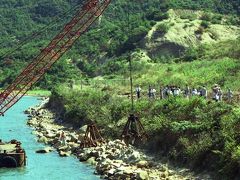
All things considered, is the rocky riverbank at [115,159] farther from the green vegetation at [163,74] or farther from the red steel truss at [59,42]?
the red steel truss at [59,42]

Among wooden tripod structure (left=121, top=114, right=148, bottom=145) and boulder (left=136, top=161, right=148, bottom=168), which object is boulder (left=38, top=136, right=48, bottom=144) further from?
boulder (left=136, top=161, right=148, bottom=168)

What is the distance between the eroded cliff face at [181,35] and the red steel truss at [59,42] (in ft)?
218

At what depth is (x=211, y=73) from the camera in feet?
176

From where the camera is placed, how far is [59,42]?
3612cm

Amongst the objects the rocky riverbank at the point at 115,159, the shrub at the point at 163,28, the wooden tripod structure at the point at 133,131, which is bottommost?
the rocky riverbank at the point at 115,159

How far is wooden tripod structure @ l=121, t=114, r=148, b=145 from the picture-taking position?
34.2 m

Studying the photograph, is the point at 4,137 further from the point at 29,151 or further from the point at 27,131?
the point at 29,151

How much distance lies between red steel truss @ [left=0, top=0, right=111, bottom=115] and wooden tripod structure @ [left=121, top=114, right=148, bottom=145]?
679 centimetres

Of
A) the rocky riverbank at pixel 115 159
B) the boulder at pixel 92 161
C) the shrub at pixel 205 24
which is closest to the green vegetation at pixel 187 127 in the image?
the rocky riverbank at pixel 115 159

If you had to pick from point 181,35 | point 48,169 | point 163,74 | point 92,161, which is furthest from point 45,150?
point 181,35

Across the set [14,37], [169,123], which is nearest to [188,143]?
[169,123]

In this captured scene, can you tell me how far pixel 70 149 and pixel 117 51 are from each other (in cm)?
7694

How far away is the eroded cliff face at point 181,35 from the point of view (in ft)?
343

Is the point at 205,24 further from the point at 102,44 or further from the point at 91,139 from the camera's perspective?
the point at 91,139
